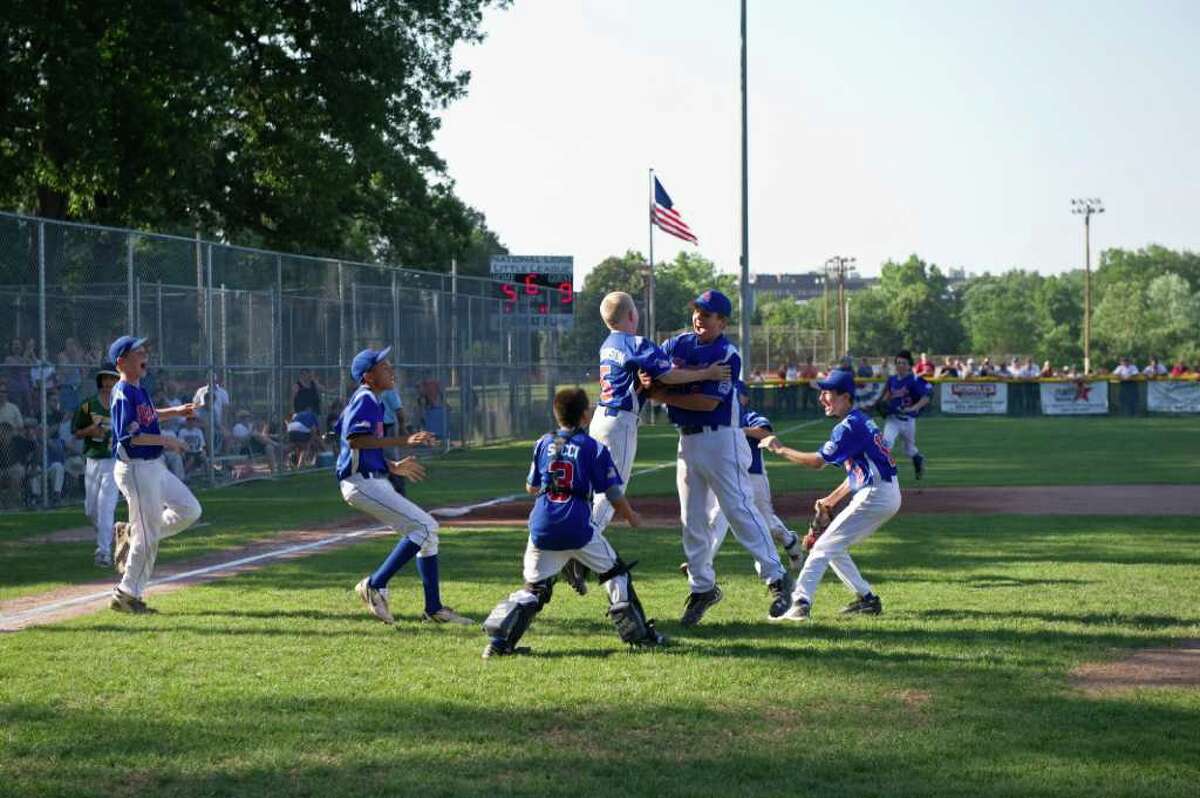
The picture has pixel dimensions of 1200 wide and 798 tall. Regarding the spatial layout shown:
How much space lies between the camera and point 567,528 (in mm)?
8289

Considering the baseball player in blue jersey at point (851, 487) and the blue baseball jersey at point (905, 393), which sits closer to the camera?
the baseball player in blue jersey at point (851, 487)

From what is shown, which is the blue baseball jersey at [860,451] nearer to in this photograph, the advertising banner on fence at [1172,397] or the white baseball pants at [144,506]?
the white baseball pants at [144,506]

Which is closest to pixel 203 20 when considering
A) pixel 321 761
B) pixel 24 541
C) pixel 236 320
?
pixel 236 320

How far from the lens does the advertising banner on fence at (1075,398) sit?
50344 millimetres

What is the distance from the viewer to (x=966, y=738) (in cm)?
644

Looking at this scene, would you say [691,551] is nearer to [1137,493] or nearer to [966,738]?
[966,738]

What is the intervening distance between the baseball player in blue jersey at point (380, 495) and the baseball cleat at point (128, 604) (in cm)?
159

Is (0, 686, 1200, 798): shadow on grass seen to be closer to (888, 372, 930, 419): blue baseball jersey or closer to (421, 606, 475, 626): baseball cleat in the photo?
(421, 606, 475, 626): baseball cleat

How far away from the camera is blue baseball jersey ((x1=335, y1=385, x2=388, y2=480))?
9.61 meters

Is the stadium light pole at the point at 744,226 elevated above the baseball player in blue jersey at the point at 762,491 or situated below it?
above

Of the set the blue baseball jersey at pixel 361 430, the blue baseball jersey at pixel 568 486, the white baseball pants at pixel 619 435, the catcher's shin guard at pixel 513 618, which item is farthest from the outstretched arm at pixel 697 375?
the blue baseball jersey at pixel 361 430

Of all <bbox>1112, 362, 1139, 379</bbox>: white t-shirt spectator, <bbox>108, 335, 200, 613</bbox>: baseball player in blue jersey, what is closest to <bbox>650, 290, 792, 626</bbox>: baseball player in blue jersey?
<bbox>108, 335, 200, 613</bbox>: baseball player in blue jersey

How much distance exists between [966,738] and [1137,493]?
1469 cm

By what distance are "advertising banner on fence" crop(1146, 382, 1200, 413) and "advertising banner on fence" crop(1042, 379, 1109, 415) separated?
1.47 meters
